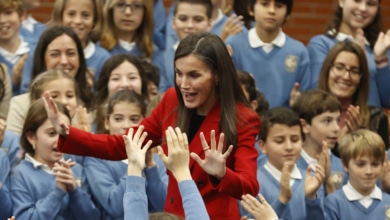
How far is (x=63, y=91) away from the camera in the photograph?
6.37 metres

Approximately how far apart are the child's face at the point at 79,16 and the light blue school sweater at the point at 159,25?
77 centimetres

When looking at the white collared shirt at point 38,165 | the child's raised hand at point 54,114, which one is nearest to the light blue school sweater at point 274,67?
the white collared shirt at point 38,165

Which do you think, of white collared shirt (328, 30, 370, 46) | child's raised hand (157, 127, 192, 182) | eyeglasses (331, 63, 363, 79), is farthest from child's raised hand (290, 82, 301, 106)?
child's raised hand (157, 127, 192, 182)

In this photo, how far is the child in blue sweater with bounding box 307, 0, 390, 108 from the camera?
24.1 ft

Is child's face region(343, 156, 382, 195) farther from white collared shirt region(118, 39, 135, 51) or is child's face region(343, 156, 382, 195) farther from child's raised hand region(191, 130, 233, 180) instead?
white collared shirt region(118, 39, 135, 51)

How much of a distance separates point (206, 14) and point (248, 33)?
12.8 inches

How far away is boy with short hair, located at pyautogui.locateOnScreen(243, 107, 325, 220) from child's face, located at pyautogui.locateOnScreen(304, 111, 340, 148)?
34 cm

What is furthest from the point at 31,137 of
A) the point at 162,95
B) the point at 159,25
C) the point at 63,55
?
the point at 159,25

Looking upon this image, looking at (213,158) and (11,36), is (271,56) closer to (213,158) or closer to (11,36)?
(11,36)

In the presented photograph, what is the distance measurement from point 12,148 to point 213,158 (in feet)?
6.72

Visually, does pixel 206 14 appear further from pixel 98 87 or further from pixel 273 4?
pixel 98 87

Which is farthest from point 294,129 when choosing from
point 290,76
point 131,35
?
point 131,35

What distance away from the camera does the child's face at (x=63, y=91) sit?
6352 millimetres

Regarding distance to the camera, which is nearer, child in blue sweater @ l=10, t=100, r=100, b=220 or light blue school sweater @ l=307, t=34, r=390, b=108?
child in blue sweater @ l=10, t=100, r=100, b=220
